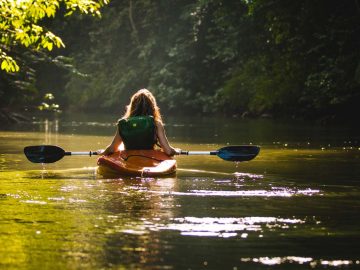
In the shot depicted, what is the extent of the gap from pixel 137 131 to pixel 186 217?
5.60m

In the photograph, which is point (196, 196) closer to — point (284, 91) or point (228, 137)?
point (228, 137)

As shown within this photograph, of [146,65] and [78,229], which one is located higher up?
[146,65]

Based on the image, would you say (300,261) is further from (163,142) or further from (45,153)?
(45,153)

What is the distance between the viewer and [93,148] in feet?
72.5

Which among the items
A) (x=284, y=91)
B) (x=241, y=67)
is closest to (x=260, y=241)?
(x=284, y=91)

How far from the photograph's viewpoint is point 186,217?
9.89 meters

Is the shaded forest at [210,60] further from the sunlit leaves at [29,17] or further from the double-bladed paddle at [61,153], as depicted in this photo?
the double-bladed paddle at [61,153]

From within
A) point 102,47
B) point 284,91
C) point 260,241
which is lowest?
point 260,241

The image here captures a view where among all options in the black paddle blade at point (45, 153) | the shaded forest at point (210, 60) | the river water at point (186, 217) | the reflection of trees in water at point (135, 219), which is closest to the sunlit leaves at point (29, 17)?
the black paddle blade at point (45, 153)

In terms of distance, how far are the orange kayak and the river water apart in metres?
0.22

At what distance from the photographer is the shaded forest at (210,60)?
119 ft

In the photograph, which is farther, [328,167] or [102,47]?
[102,47]

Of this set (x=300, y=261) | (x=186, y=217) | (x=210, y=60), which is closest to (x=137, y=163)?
(x=186, y=217)

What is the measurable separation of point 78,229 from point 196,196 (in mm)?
3179
